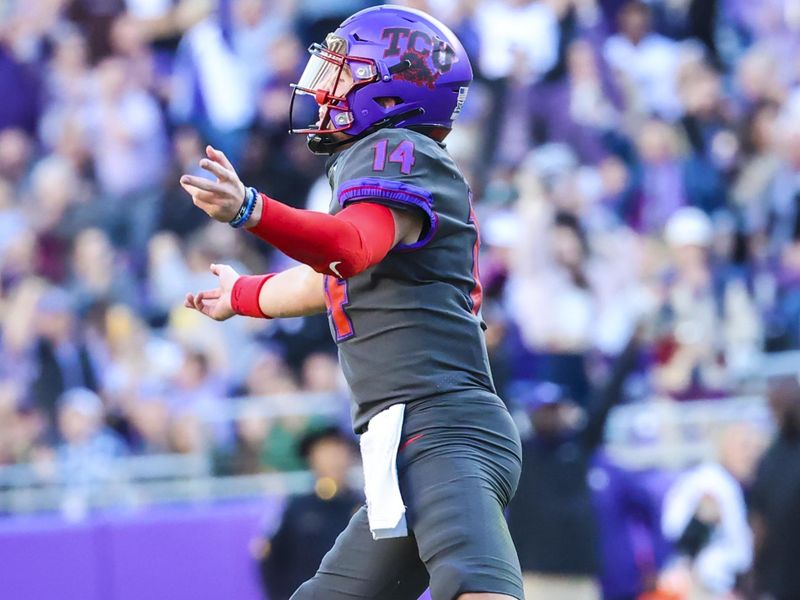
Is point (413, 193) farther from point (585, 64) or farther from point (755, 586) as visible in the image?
point (585, 64)

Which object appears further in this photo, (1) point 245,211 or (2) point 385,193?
(2) point 385,193

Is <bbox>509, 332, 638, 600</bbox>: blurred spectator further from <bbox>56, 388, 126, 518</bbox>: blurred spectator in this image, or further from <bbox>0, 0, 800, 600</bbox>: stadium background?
<bbox>56, 388, 126, 518</bbox>: blurred spectator

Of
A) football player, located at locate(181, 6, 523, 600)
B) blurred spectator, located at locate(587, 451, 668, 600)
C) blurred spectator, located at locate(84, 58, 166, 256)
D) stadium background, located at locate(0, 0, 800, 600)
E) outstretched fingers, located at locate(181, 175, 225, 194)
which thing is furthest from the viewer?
blurred spectator, located at locate(84, 58, 166, 256)

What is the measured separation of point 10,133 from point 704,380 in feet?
18.0

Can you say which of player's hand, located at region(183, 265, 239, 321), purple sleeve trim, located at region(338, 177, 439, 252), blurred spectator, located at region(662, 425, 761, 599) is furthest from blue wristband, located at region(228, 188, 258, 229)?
blurred spectator, located at region(662, 425, 761, 599)

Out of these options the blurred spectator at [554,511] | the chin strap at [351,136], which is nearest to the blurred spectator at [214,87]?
the blurred spectator at [554,511]

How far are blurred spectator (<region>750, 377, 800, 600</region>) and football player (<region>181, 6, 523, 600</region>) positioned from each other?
369 cm

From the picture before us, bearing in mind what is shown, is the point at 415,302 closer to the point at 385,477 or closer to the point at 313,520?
the point at 385,477

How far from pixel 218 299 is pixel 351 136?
61 centimetres

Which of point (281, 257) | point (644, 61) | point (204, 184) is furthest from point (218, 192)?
point (644, 61)

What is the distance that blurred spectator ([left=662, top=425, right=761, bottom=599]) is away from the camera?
26.7 ft

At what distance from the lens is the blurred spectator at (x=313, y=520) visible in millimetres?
7578

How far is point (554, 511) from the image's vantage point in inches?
300

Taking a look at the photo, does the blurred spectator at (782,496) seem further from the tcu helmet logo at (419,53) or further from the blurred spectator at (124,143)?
the blurred spectator at (124,143)
